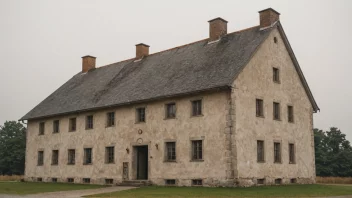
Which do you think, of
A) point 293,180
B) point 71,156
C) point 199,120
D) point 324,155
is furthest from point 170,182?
point 324,155

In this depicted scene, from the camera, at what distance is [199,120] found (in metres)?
25.9

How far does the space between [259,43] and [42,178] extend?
70.0ft

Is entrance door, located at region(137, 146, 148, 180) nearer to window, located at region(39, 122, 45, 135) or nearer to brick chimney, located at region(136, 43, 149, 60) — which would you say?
brick chimney, located at region(136, 43, 149, 60)

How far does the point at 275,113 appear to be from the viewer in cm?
2831

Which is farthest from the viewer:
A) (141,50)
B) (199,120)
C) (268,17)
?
(141,50)

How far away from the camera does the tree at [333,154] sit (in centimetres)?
5356

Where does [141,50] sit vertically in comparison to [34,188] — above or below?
above

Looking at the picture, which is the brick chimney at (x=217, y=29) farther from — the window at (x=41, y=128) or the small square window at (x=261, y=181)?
the window at (x=41, y=128)

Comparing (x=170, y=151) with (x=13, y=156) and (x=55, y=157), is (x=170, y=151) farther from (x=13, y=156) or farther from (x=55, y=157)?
(x=13, y=156)

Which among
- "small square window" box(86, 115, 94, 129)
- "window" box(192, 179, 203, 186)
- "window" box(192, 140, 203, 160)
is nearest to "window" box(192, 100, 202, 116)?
"window" box(192, 140, 203, 160)

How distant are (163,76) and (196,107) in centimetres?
507

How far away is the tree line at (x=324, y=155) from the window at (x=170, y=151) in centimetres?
3280

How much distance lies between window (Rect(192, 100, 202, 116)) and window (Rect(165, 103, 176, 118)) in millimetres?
1529

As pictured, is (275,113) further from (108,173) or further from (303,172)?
(108,173)
